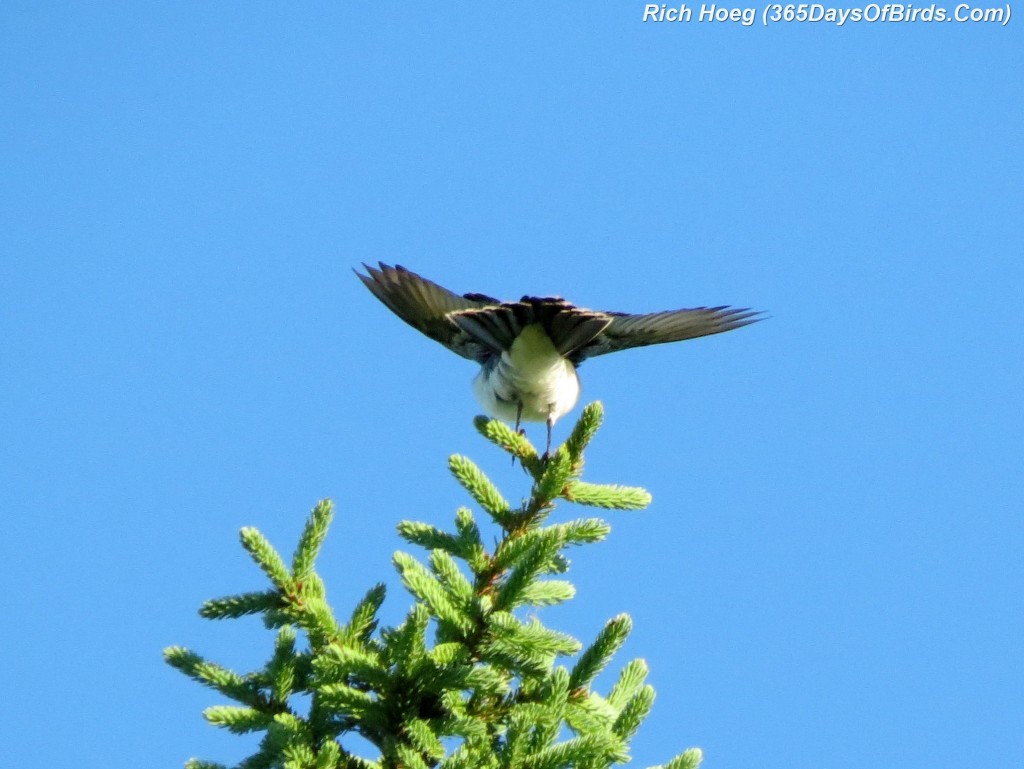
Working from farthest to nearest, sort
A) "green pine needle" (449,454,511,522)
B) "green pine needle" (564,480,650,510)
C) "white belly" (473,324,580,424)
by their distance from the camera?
"white belly" (473,324,580,424)
"green pine needle" (564,480,650,510)
"green pine needle" (449,454,511,522)

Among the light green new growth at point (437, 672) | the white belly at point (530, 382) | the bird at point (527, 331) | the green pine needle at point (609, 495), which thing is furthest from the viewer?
the white belly at point (530, 382)

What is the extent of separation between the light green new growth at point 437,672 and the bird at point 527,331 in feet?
7.03

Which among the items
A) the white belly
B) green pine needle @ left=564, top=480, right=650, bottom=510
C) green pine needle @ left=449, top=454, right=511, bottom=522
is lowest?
green pine needle @ left=449, top=454, right=511, bottom=522

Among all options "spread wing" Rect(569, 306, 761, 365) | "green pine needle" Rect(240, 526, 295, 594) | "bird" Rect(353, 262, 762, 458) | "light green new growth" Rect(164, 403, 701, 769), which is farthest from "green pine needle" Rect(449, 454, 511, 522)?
"spread wing" Rect(569, 306, 761, 365)

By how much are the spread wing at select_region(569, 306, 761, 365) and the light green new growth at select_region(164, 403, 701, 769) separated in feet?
10.4

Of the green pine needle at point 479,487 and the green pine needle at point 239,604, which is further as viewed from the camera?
the green pine needle at point 479,487

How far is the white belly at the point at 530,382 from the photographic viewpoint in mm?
5423

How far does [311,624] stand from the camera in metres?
2.89

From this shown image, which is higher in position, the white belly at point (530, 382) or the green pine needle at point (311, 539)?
the white belly at point (530, 382)

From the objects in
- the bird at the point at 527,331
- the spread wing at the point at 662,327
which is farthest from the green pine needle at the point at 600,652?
the spread wing at the point at 662,327

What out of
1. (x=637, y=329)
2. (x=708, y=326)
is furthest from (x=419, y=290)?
(x=708, y=326)

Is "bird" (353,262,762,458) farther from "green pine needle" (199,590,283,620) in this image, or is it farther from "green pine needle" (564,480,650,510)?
"green pine needle" (199,590,283,620)

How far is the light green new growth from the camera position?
2.70 m

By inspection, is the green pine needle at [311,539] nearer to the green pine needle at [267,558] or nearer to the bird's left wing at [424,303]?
the green pine needle at [267,558]
